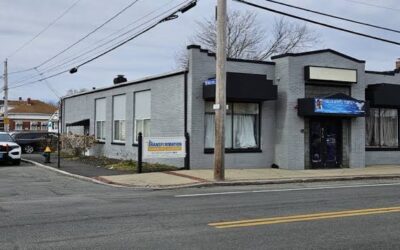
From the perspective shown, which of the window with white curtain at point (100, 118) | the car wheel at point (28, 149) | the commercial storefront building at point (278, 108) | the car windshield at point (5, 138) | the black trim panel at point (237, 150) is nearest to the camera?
the commercial storefront building at point (278, 108)

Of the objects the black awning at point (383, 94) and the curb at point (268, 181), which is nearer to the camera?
the curb at point (268, 181)

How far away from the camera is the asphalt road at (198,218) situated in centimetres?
777

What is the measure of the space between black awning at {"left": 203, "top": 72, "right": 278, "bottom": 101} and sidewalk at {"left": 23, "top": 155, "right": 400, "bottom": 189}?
2.94 meters

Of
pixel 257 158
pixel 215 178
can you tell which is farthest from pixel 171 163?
pixel 215 178

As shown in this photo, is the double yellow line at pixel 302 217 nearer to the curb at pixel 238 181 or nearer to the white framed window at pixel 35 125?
the curb at pixel 238 181

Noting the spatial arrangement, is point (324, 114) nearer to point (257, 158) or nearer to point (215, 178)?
point (257, 158)

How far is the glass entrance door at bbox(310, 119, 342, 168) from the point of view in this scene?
74.8 feet

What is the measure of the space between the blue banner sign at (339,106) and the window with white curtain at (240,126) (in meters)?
2.61

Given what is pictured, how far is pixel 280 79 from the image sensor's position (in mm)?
22172

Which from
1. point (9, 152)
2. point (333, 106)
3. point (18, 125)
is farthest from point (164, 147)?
point (18, 125)

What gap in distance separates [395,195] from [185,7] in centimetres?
970

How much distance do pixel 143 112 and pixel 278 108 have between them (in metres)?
6.84

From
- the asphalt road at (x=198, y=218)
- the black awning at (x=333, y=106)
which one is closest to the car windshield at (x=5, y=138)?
the asphalt road at (x=198, y=218)

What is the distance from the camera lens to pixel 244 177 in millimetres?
18406
